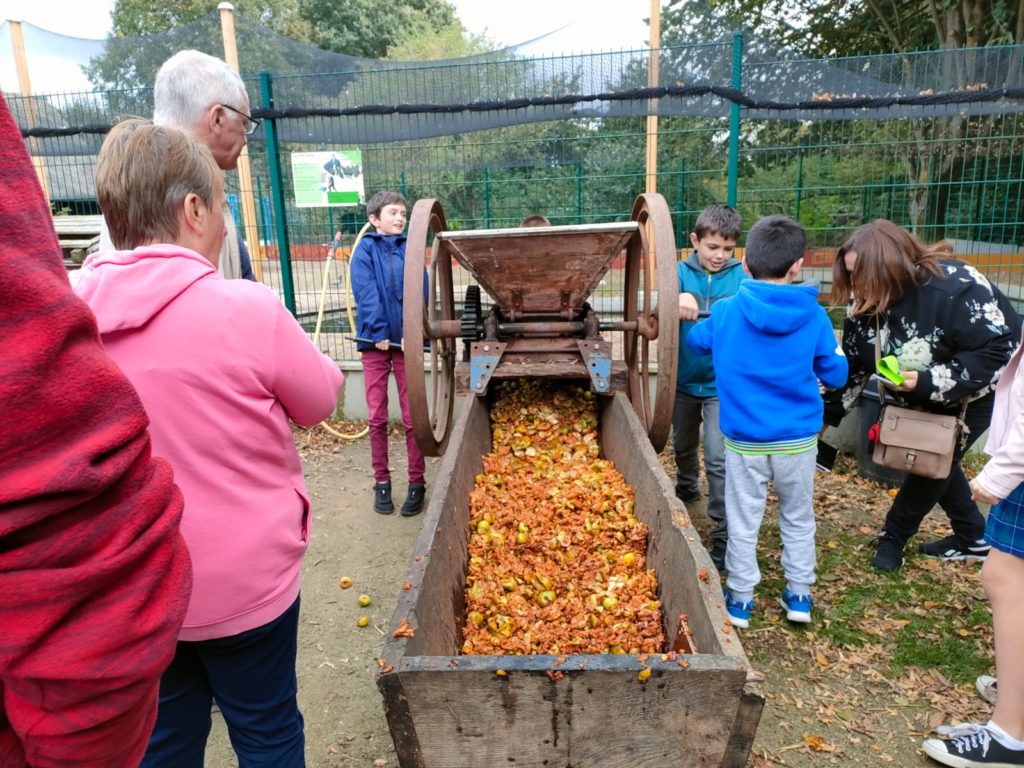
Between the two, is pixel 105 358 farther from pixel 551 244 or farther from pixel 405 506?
pixel 405 506

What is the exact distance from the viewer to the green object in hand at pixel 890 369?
10.3 ft

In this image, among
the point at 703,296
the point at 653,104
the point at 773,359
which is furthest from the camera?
the point at 653,104

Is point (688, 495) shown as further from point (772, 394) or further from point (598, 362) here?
point (772, 394)

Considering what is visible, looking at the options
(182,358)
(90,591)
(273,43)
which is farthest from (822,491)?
(273,43)

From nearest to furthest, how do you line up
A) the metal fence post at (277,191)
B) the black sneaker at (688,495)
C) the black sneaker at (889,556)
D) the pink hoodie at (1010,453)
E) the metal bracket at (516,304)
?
the pink hoodie at (1010,453) → the black sneaker at (889,556) → the metal bracket at (516,304) → the black sneaker at (688,495) → the metal fence post at (277,191)

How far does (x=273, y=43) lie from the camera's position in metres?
6.07

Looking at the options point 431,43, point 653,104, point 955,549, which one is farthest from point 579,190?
point 431,43

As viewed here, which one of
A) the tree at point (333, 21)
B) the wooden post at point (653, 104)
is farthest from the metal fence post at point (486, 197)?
the tree at point (333, 21)

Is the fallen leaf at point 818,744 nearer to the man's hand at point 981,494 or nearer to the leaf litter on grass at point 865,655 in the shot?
the leaf litter on grass at point 865,655

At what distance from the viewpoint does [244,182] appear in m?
6.10

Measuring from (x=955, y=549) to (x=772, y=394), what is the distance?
1668mm

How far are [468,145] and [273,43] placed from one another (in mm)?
2122

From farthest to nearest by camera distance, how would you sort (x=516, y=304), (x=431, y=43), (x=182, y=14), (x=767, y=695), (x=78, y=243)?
(x=431, y=43) → (x=182, y=14) → (x=78, y=243) → (x=516, y=304) → (x=767, y=695)

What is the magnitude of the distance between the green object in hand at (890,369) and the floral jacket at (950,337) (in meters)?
0.04
